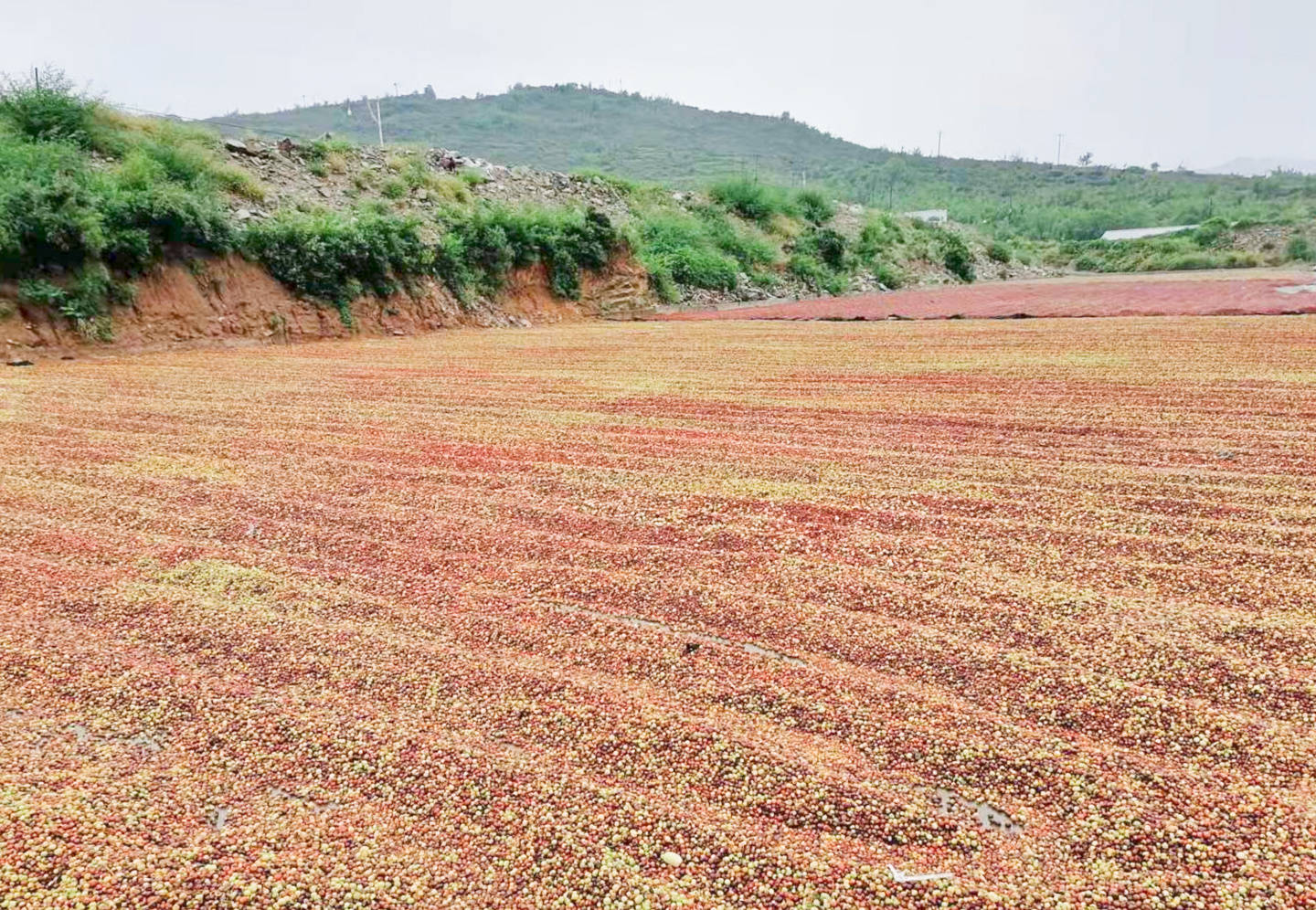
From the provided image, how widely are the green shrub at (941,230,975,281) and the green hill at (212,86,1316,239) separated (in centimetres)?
2235

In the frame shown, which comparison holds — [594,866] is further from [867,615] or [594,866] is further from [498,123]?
[498,123]

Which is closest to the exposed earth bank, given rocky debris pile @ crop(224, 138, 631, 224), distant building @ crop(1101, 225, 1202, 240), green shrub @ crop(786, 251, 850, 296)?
rocky debris pile @ crop(224, 138, 631, 224)

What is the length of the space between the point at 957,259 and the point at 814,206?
22.1 feet

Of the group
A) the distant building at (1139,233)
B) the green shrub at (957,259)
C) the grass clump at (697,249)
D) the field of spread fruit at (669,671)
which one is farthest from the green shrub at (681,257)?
the distant building at (1139,233)

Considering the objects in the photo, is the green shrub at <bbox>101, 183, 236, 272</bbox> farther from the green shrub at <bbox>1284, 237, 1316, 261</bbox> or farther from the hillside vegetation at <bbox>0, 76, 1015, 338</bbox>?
the green shrub at <bbox>1284, 237, 1316, 261</bbox>

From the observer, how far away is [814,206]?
111ft

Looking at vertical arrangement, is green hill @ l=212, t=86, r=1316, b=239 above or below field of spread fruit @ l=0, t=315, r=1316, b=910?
above

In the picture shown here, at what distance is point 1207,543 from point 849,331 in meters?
10.5

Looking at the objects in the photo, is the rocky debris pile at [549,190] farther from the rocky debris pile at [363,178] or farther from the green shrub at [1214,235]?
the green shrub at [1214,235]

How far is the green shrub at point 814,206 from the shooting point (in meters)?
33.2

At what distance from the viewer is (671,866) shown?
1.80 m

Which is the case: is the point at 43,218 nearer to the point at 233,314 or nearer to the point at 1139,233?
the point at 233,314

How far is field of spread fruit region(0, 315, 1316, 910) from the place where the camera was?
1.82 metres

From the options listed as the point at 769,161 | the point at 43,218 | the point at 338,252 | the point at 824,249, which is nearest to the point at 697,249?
the point at 824,249
